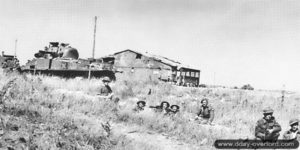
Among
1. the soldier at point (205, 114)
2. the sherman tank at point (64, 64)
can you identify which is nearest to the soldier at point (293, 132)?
the soldier at point (205, 114)

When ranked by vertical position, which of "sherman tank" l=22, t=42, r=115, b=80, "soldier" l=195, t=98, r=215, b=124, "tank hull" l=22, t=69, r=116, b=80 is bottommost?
"soldier" l=195, t=98, r=215, b=124

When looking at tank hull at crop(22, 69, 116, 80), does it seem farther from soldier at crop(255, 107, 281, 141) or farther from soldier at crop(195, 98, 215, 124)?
soldier at crop(255, 107, 281, 141)

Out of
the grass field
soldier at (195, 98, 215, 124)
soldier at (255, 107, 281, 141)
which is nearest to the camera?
the grass field

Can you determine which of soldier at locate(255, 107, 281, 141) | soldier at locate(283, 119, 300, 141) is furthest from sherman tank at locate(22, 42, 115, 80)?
soldier at locate(283, 119, 300, 141)

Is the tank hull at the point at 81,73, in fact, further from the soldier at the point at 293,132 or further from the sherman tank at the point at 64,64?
the soldier at the point at 293,132

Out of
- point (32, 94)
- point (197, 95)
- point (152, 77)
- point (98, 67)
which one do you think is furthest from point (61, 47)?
point (32, 94)

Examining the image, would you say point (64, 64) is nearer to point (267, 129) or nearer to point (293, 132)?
point (267, 129)

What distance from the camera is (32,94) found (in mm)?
9508

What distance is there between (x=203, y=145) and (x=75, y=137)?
3.30 meters

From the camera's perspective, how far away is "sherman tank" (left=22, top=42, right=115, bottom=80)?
28.9 metres

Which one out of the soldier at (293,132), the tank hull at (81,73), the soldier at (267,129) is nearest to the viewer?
the soldier at (293,132)

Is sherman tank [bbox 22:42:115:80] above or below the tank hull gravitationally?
above

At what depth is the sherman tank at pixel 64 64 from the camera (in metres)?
28.9

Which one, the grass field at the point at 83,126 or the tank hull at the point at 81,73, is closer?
the grass field at the point at 83,126
